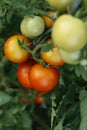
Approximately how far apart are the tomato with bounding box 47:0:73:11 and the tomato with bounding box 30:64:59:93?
0.33 metres

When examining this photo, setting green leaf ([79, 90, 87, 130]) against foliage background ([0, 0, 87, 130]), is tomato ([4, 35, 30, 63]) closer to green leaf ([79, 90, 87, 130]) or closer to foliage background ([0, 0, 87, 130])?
foliage background ([0, 0, 87, 130])

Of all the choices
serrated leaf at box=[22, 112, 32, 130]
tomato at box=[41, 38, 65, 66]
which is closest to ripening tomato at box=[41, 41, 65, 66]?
tomato at box=[41, 38, 65, 66]

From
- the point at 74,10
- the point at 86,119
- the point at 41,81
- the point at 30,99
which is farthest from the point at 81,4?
the point at 30,99

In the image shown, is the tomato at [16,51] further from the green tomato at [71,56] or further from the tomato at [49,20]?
the green tomato at [71,56]

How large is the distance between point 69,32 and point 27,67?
52 cm

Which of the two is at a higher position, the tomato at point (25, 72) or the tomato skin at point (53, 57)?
the tomato skin at point (53, 57)

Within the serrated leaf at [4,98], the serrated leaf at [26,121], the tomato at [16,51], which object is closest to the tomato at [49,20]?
the tomato at [16,51]

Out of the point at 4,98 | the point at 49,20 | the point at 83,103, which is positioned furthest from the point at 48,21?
the point at 4,98

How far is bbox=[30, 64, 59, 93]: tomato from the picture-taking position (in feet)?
5.65

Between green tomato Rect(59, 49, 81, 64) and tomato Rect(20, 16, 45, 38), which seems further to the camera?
tomato Rect(20, 16, 45, 38)

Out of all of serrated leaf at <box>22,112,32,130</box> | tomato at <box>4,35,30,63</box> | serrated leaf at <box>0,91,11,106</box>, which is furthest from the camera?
serrated leaf at <box>22,112,32,130</box>

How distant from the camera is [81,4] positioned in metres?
1.43

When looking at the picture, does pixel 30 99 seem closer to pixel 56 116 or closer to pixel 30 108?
pixel 30 108

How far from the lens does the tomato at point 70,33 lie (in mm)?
1319
